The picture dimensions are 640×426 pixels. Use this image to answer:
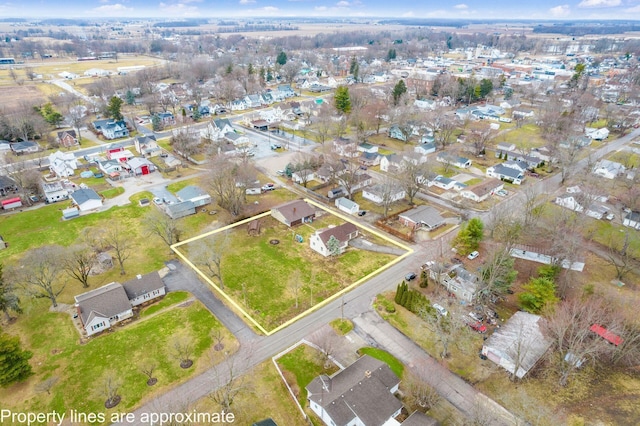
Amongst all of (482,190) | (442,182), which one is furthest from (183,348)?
(482,190)

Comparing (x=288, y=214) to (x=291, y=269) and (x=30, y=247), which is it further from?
(x=30, y=247)

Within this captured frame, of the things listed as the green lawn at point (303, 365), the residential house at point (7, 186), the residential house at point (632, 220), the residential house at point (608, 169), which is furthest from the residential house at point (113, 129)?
the residential house at point (608, 169)

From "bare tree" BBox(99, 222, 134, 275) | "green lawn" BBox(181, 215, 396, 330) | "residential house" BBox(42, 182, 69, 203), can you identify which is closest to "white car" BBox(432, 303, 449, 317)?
"green lawn" BBox(181, 215, 396, 330)

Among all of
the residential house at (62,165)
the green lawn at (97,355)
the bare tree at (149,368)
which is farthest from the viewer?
the residential house at (62,165)

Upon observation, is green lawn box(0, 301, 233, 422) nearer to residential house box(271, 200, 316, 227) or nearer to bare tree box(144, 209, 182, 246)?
bare tree box(144, 209, 182, 246)

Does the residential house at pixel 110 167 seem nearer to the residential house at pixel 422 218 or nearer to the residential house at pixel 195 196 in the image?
the residential house at pixel 195 196

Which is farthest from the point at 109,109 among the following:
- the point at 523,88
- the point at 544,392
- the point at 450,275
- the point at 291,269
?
the point at 523,88

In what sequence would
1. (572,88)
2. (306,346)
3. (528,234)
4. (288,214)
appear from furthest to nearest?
1. (572,88)
2. (288,214)
3. (528,234)
4. (306,346)

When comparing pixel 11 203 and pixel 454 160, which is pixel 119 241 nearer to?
pixel 11 203
